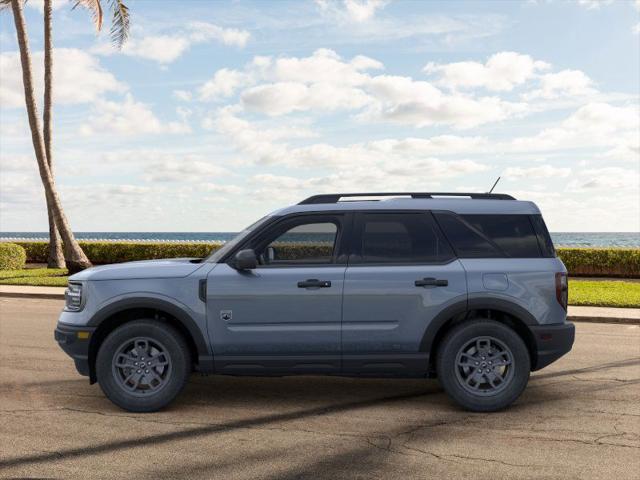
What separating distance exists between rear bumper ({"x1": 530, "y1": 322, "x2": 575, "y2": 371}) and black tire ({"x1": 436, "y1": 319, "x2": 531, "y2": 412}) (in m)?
0.17

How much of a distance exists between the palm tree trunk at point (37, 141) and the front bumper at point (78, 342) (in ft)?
60.5

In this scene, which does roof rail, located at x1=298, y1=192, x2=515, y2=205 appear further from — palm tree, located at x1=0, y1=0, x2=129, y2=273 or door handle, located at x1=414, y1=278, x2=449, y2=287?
palm tree, located at x1=0, y1=0, x2=129, y2=273

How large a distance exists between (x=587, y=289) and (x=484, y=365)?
13.8m

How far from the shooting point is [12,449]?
5609 mm

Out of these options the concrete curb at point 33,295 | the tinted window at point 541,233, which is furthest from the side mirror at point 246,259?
the concrete curb at point 33,295

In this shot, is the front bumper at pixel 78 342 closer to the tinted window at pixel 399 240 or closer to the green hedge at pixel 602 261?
the tinted window at pixel 399 240

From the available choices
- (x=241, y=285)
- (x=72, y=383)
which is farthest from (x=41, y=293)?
(x=241, y=285)

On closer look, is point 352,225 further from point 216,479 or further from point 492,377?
point 216,479

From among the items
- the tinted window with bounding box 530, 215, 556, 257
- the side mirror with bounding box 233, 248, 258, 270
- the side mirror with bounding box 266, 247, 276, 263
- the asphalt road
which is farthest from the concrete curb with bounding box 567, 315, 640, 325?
the side mirror with bounding box 233, 248, 258, 270

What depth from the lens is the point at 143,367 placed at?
6.75 metres

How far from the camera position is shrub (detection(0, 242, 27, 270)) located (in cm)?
2742

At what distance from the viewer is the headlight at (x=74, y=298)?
22.6ft

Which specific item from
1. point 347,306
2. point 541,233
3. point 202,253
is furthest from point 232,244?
point 202,253

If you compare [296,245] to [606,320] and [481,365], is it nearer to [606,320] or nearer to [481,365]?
[481,365]
